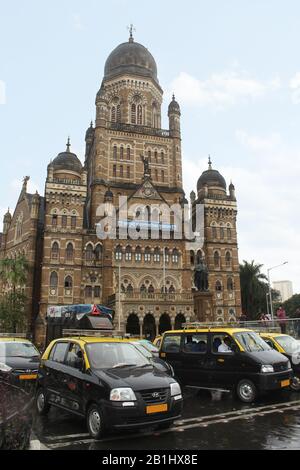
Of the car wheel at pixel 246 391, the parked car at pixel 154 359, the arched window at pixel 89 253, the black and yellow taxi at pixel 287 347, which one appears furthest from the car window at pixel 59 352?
the arched window at pixel 89 253

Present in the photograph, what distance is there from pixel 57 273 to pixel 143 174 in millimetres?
17059

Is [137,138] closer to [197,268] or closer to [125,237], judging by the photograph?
[125,237]

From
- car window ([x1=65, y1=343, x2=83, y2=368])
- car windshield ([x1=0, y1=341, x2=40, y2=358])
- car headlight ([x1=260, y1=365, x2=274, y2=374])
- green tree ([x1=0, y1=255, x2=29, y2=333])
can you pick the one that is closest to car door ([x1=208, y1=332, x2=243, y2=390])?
car headlight ([x1=260, y1=365, x2=274, y2=374])

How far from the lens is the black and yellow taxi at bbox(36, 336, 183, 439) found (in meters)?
7.25

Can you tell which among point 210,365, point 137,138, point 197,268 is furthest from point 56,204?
point 210,365

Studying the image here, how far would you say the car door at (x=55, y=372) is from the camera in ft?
29.9

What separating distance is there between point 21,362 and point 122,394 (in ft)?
21.2

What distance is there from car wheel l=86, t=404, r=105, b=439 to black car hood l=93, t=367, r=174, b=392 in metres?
0.58

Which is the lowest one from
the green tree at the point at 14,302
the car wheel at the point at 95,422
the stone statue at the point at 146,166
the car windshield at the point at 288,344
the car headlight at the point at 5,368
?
the car wheel at the point at 95,422

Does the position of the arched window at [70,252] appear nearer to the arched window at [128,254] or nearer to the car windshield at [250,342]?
the arched window at [128,254]

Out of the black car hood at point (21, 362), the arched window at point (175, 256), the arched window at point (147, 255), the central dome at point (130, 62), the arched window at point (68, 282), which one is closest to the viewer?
the black car hood at point (21, 362)

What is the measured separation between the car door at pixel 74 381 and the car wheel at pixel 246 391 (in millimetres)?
5155

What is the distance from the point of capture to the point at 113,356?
8.88 m

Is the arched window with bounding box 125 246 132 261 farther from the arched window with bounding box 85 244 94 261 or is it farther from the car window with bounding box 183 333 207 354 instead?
the car window with bounding box 183 333 207 354
